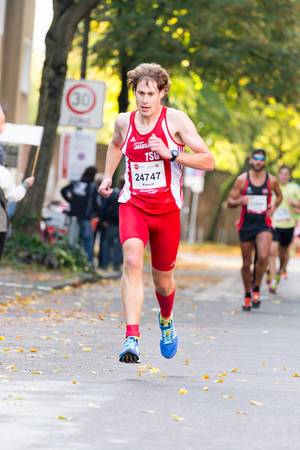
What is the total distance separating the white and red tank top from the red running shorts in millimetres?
48

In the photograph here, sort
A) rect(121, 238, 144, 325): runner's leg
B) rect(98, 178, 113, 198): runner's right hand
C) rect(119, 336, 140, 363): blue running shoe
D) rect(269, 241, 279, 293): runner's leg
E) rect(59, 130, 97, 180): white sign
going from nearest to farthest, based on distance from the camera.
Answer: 1. rect(119, 336, 140, 363): blue running shoe
2. rect(121, 238, 144, 325): runner's leg
3. rect(98, 178, 113, 198): runner's right hand
4. rect(269, 241, 279, 293): runner's leg
5. rect(59, 130, 97, 180): white sign

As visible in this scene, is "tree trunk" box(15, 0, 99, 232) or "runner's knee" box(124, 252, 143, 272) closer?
"runner's knee" box(124, 252, 143, 272)

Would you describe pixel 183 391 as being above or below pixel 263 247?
below

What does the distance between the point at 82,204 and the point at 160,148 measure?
51.2 ft

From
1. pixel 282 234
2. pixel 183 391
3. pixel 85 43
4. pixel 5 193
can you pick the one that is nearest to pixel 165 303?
pixel 183 391

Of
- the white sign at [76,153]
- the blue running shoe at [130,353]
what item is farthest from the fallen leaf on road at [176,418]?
the white sign at [76,153]

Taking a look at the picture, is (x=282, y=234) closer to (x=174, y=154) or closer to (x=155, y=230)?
(x=155, y=230)

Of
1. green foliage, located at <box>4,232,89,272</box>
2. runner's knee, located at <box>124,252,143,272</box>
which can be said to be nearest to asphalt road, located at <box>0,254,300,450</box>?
runner's knee, located at <box>124,252,143,272</box>

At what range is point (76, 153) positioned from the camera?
82.2 feet

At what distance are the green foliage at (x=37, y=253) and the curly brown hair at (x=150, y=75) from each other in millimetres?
12962

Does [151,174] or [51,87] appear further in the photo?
[51,87]

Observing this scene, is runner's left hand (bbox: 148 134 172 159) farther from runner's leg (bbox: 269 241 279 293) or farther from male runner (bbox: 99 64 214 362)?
runner's leg (bbox: 269 241 279 293)

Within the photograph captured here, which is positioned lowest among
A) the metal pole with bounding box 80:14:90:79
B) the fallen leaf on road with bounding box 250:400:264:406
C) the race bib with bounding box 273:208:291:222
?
the fallen leaf on road with bounding box 250:400:264:406

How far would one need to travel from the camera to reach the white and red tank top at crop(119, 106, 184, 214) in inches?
409
